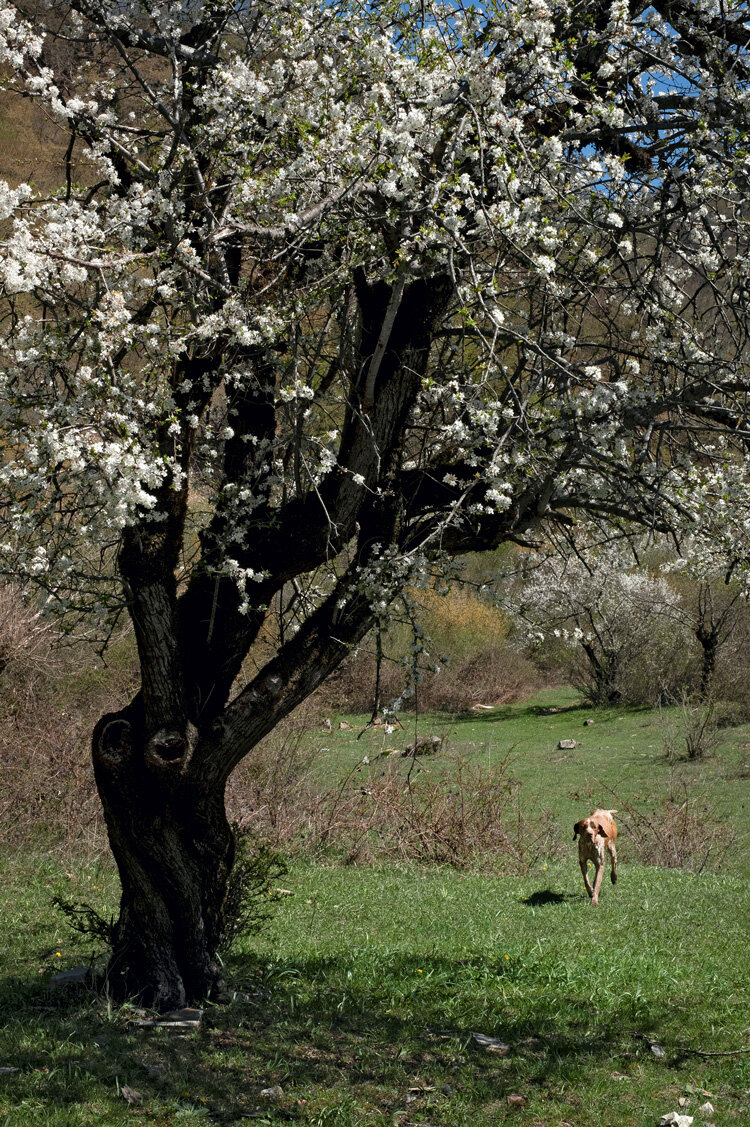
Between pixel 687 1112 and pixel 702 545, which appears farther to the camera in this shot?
pixel 702 545

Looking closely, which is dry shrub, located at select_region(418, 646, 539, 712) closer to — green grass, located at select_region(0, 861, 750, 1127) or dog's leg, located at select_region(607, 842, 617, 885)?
dog's leg, located at select_region(607, 842, 617, 885)

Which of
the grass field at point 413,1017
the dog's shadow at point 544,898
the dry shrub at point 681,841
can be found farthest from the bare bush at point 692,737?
the dog's shadow at point 544,898

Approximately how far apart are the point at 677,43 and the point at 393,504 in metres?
2.73

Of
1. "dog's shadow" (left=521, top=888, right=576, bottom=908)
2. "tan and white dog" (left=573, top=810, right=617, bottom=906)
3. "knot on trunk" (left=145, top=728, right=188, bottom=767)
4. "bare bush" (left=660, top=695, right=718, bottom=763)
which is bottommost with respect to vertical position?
"dog's shadow" (left=521, top=888, right=576, bottom=908)

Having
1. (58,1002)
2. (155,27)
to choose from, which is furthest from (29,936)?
(155,27)

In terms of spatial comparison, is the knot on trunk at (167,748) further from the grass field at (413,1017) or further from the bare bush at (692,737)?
the bare bush at (692,737)

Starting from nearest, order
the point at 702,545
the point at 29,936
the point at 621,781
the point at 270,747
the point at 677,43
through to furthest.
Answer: the point at 677,43
the point at 702,545
the point at 29,936
the point at 270,747
the point at 621,781

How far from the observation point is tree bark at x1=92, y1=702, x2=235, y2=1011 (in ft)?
15.5

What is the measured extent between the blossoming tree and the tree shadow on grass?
0.46 m

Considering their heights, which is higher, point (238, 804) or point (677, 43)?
point (677, 43)

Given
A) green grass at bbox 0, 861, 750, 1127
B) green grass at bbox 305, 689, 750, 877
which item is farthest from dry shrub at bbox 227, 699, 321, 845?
green grass at bbox 0, 861, 750, 1127

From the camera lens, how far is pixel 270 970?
563cm

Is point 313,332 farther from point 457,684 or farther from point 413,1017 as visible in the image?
point 457,684

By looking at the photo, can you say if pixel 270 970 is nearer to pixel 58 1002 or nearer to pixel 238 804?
pixel 58 1002
